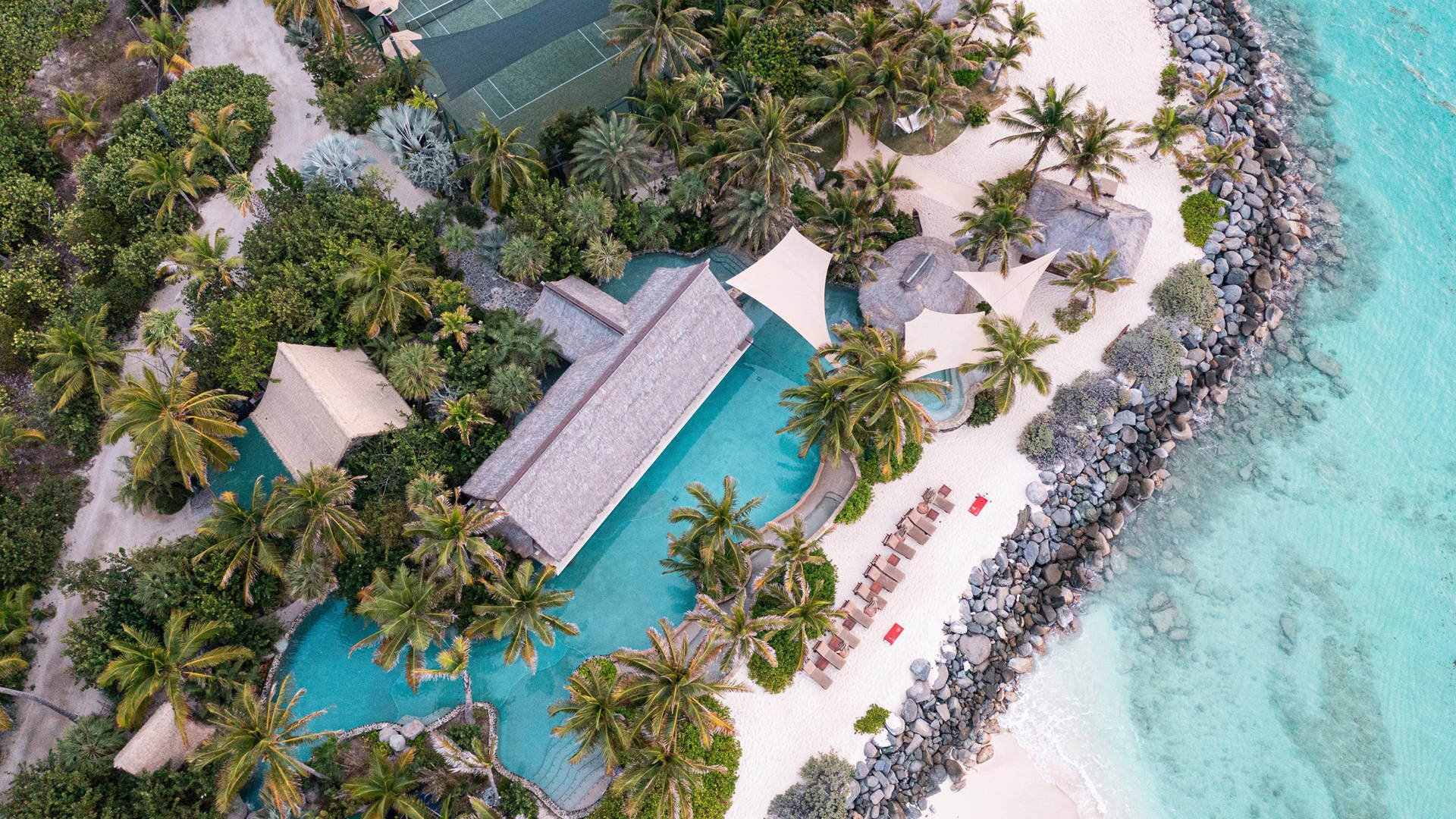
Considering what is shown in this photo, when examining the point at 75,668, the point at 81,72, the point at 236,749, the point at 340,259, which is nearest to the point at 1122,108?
the point at 340,259

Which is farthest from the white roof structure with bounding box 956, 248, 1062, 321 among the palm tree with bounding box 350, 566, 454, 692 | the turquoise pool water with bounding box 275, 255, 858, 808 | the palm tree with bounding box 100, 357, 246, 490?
the palm tree with bounding box 100, 357, 246, 490

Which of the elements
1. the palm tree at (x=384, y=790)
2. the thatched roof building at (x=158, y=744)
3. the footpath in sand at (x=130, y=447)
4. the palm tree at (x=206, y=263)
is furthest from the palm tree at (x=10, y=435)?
the palm tree at (x=384, y=790)

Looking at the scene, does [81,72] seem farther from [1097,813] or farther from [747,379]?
[1097,813]

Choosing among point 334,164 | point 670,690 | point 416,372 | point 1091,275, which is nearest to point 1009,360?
point 1091,275

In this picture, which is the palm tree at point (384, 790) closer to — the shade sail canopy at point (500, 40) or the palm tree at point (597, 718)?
the palm tree at point (597, 718)

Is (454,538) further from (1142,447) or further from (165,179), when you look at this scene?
(1142,447)

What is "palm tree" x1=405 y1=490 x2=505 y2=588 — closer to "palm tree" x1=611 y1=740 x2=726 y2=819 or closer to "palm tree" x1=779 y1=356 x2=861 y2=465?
"palm tree" x1=611 y1=740 x2=726 y2=819
